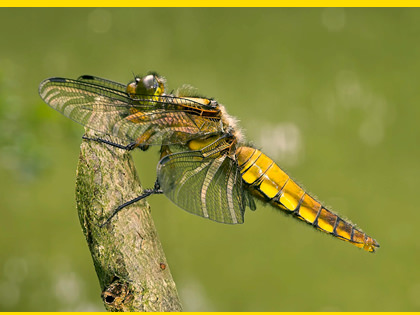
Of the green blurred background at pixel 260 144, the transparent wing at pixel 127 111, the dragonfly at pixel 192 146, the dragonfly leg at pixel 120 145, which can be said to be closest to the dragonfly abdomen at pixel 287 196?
the dragonfly at pixel 192 146

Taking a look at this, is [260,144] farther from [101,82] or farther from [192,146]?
[101,82]

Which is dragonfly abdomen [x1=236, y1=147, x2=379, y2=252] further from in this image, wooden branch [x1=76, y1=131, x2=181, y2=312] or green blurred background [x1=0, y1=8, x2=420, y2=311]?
green blurred background [x1=0, y1=8, x2=420, y2=311]

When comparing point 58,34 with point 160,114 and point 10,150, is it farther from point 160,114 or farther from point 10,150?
point 160,114

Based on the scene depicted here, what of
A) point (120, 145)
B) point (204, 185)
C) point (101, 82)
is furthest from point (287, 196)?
point (101, 82)

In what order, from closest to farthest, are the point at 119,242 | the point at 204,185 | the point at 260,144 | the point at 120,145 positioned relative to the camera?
the point at 119,242
the point at 120,145
the point at 204,185
the point at 260,144

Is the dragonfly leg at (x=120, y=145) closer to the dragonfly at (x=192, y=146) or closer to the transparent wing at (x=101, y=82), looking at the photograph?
the dragonfly at (x=192, y=146)

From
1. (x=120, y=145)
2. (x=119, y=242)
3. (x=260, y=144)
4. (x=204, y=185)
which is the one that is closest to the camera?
(x=119, y=242)
